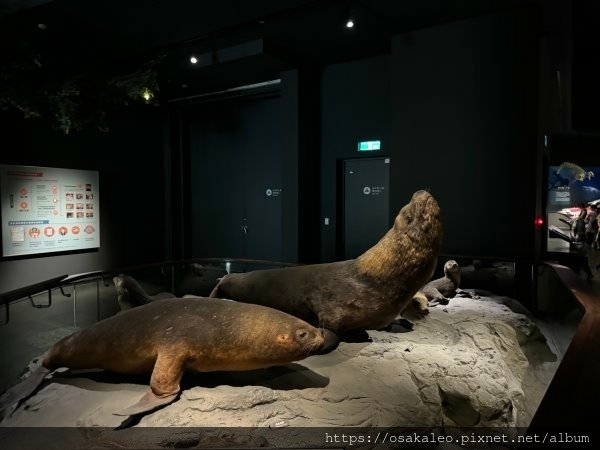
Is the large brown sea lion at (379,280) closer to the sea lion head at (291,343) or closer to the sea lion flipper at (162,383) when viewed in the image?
the sea lion head at (291,343)

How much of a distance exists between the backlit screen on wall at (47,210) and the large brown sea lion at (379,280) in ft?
14.7

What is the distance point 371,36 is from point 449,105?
144cm

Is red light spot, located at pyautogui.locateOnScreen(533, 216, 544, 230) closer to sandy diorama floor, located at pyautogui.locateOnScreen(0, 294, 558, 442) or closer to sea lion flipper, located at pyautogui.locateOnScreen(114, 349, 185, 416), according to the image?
sandy diorama floor, located at pyautogui.locateOnScreen(0, 294, 558, 442)

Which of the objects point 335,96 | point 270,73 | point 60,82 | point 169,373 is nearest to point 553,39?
point 335,96

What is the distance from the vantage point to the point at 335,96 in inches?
276

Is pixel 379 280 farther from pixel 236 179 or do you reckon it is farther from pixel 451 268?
pixel 236 179

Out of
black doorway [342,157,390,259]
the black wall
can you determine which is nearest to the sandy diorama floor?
black doorway [342,157,390,259]

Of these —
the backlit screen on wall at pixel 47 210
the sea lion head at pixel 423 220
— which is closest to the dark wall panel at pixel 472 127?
the sea lion head at pixel 423 220

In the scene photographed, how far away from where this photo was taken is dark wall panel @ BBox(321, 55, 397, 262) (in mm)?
6582

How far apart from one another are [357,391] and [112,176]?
6.23 m

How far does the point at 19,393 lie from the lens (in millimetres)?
2479

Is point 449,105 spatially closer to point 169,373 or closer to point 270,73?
point 270,73

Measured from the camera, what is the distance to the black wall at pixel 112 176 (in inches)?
232

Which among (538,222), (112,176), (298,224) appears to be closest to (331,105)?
(298,224)
